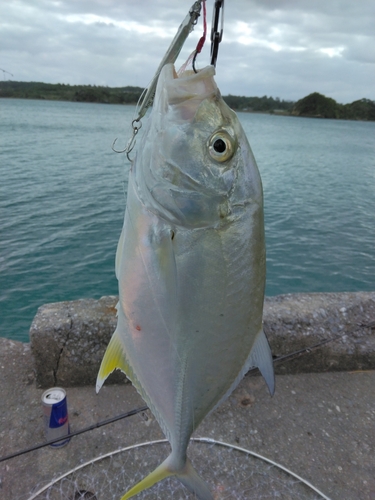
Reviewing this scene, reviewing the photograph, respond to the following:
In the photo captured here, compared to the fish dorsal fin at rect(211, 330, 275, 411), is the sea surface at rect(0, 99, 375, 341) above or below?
below

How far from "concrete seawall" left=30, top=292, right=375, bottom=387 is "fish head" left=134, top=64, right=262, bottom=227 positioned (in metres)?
2.18

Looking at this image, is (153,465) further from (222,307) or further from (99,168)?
(99,168)

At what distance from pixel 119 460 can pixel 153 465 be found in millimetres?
248

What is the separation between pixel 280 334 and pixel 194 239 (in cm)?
252

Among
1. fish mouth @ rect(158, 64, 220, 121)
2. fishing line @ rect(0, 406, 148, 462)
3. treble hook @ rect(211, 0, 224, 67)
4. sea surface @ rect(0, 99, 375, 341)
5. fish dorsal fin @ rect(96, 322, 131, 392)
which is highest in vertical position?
treble hook @ rect(211, 0, 224, 67)

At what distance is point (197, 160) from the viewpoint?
1.57 metres

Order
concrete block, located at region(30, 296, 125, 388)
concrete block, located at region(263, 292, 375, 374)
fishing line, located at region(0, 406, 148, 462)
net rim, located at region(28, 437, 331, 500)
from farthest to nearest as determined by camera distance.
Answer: concrete block, located at region(263, 292, 375, 374)
concrete block, located at region(30, 296, 125, 388)
fishing line, located at region(0, 406, 148, 462)
net rim, located at region(28, 437, 331, 500)

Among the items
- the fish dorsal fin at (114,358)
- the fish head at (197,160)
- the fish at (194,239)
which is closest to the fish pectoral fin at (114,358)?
the fish dorsal fin at (114,358)

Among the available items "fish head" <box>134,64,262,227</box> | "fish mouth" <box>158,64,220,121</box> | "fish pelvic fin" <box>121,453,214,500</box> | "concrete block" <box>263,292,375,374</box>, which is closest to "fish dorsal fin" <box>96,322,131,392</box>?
"fish pelvic fin" <box>121,453,214,500</box>

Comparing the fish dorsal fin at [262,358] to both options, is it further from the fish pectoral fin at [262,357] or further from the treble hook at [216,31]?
the treble hook at [216,31]

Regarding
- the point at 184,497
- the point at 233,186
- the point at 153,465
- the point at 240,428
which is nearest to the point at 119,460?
the point at 153,465

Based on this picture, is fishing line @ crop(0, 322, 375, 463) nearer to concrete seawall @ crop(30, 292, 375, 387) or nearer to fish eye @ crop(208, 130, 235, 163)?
concrete seawall @ crop(30, 292, 375, 387)

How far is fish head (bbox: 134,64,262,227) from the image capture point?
157 centimetres

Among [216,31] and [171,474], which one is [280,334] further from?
[216,31]
